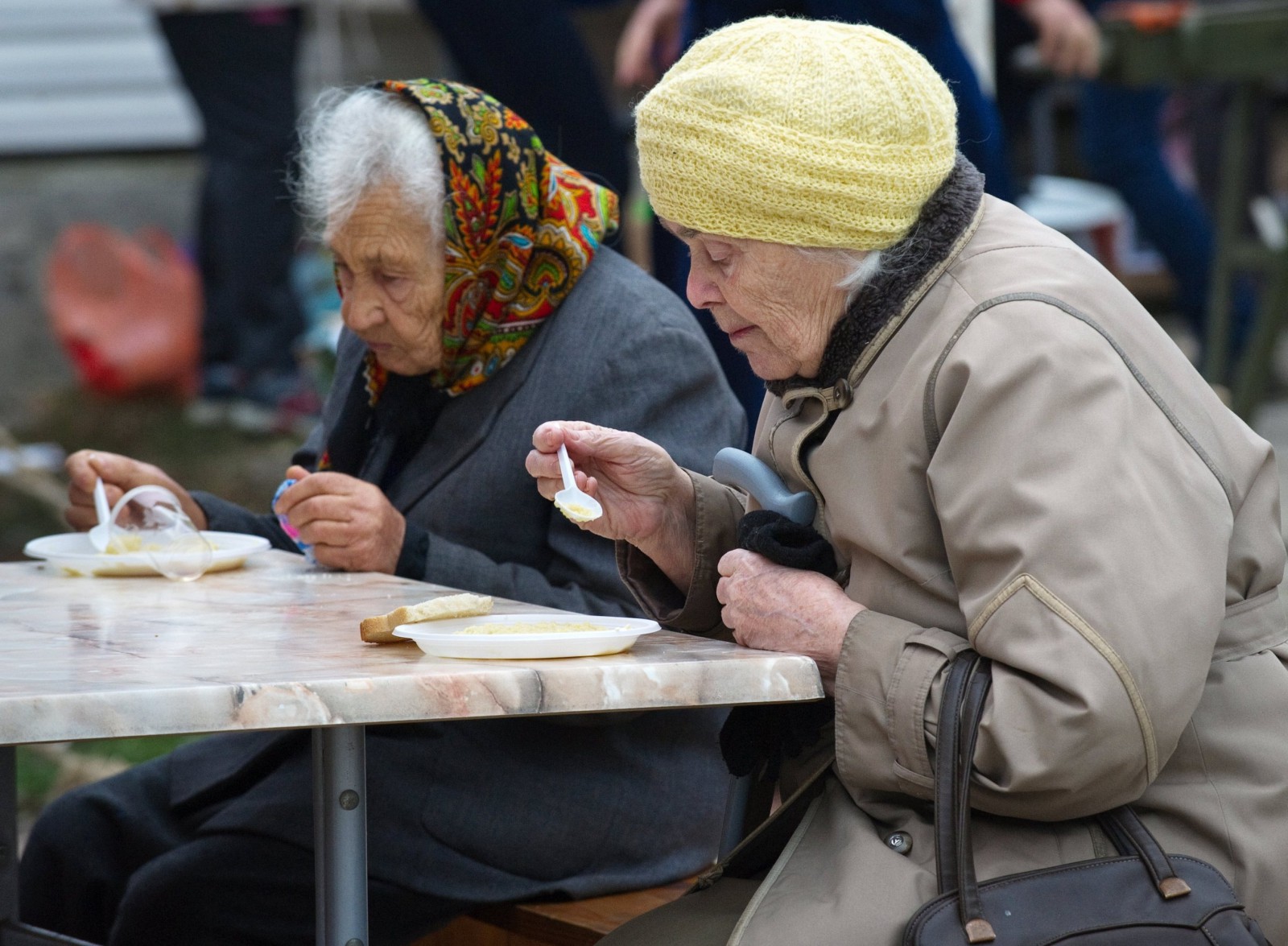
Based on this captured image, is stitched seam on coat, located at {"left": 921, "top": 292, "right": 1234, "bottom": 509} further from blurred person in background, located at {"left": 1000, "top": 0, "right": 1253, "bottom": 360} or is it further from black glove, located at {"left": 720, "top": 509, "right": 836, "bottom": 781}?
blurred person in background, located at {"left": 1000, "top": 0, "right": 1253, "bottom": 360}

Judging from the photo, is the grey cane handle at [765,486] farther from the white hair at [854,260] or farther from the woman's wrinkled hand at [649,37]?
the woman's wrinkled hand at [649,37]

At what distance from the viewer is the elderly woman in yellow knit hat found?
1.54 meters

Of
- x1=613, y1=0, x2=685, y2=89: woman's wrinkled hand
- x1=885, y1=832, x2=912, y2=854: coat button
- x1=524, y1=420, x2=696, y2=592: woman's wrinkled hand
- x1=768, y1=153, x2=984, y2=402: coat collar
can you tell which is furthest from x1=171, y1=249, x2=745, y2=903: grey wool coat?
x1=613, y1=0, x2=685, y2=89: woman's wrinkled hand

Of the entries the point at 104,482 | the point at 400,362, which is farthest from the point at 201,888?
the point at 400,362

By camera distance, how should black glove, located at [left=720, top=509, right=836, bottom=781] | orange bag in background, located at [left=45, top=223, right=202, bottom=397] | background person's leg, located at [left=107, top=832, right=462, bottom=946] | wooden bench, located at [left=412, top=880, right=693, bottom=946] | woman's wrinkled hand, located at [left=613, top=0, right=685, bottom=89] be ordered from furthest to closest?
orange bag in background, located at [left=45, top=223, right=202, bottom=397] → woman's wrinkled hand, located at [left=613, top=0, right=685, bottom=89] → background person's leg, located at [left=107, top=832, right=462, bottom=946] → wooden bench, located at [left=412, top=880, right=693, bottom=946] → black glove, located at [left=720, top=509, right=836, bottom=781]

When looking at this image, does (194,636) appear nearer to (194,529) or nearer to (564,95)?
(194,529)

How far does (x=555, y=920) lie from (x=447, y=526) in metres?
0.64

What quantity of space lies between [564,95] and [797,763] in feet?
8.97

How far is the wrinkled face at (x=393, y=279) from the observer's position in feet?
8.33

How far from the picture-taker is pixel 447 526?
2.53 m

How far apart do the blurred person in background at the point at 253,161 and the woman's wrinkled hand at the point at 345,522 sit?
3858 millimetres

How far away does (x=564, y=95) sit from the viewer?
4289mm

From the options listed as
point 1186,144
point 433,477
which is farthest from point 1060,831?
point 1186,144

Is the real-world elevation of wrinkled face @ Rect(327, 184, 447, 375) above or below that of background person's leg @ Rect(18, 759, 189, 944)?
above
